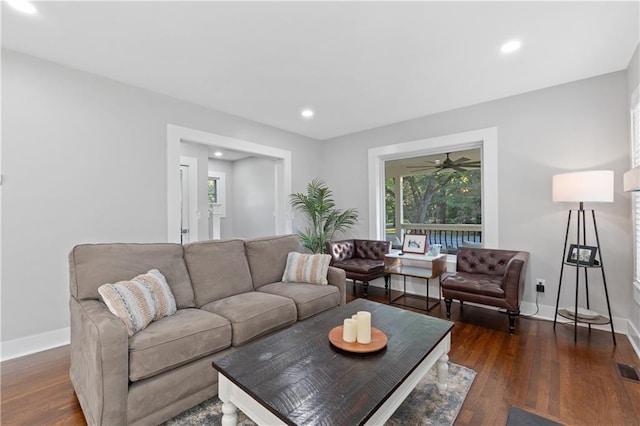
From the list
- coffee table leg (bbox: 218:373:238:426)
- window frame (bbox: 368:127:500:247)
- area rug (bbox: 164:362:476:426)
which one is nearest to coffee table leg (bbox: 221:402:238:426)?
coffee table leg (bbox: 218:373:238:426)

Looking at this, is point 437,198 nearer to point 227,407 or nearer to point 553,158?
point 553,158

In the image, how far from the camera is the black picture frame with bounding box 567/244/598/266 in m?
2.77

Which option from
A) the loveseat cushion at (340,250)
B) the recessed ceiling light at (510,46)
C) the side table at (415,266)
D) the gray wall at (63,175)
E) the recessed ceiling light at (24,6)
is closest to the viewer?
the recessed ceiling light at (24,6)

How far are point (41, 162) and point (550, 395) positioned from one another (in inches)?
175

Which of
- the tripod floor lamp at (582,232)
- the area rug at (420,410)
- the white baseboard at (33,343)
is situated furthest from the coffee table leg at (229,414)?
the tripod floor lamp at (582,232)

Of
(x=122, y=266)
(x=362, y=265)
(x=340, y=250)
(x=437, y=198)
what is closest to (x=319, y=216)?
(x=340, y=250)

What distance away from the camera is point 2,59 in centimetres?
239

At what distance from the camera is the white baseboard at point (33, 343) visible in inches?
94.7

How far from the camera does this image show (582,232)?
3031 mm

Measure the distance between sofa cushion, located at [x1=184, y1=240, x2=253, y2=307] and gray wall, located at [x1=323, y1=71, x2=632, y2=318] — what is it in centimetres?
315

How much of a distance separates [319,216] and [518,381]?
Result: 11.2ft

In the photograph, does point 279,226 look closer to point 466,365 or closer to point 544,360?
point 466,365

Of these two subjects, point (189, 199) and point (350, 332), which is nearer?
point (350, 332)

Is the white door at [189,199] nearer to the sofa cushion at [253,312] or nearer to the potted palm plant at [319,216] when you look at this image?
the potted palm plant at [319,216]
